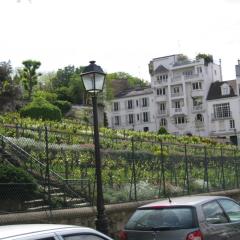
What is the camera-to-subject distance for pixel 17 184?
44.1 ft

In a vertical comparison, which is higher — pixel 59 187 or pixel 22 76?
pixel 22 76

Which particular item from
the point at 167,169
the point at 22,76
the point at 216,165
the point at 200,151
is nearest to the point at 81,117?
the point at 22,76

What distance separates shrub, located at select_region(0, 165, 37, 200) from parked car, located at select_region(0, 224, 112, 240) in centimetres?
778

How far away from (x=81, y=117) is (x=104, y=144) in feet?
127

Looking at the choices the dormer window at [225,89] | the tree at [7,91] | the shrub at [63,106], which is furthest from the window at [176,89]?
the tree at [7,91]

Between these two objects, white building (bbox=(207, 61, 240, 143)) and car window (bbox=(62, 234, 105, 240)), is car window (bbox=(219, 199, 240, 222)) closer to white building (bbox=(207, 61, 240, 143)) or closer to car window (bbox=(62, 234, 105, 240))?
car window (bbox=(62, 234, 105, 240))

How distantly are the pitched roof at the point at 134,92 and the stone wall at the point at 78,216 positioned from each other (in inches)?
3407

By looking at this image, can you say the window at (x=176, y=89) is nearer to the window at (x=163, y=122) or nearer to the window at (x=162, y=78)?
the window at (x=162, y=78)

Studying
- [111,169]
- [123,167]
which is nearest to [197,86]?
[111,169]

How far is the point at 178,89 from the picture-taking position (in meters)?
98.4

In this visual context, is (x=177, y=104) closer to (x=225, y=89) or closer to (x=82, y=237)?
(x=225, y=89)

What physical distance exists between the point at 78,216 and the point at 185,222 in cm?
519

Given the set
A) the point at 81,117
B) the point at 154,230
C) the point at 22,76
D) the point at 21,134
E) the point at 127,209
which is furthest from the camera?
the point at 22,76

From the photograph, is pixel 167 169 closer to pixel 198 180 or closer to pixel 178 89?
pixel 198 180
